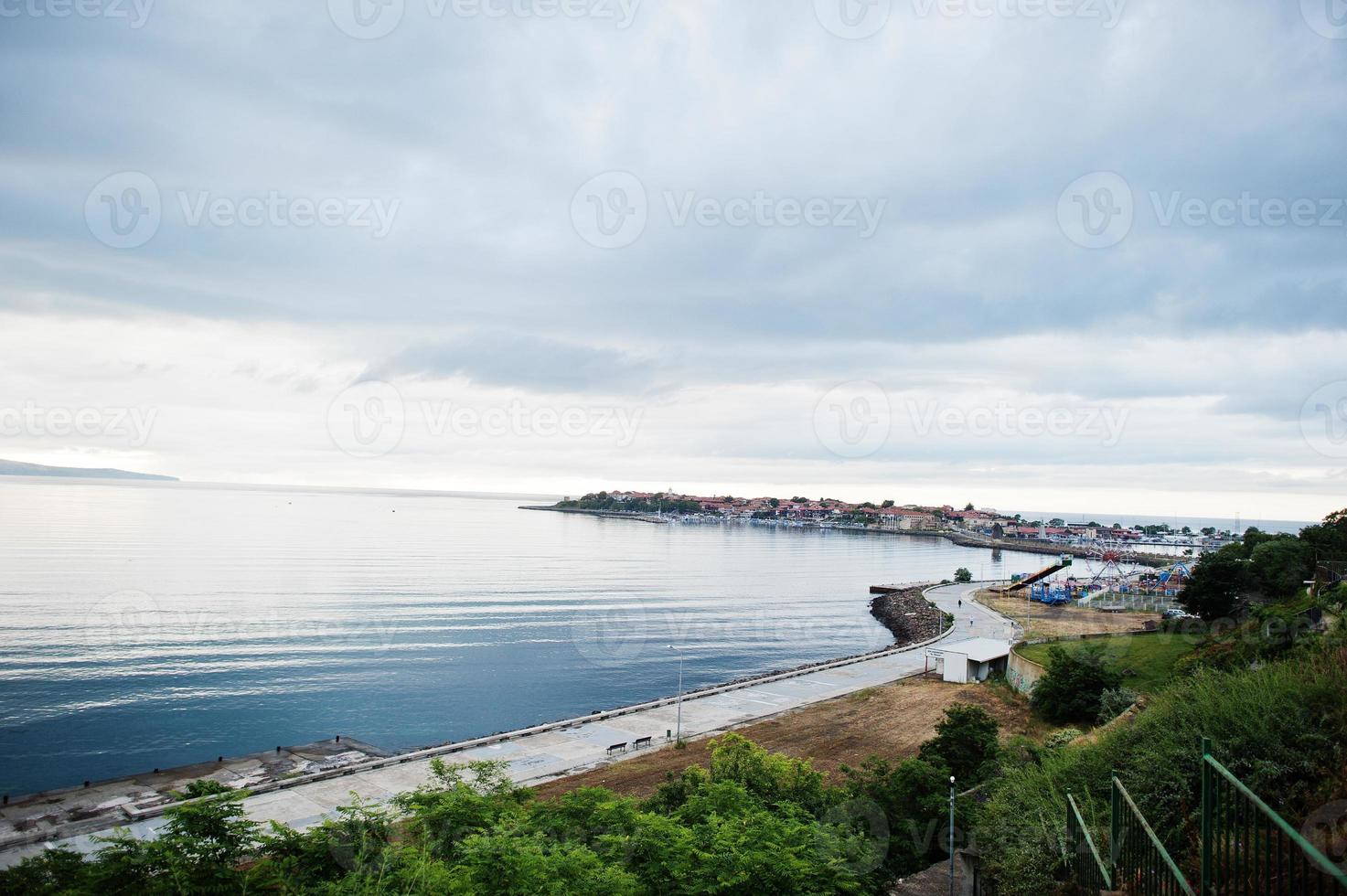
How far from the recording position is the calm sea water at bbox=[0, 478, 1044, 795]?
40.7 metres

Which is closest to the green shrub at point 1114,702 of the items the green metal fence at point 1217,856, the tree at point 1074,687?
the tree at point 1074,687

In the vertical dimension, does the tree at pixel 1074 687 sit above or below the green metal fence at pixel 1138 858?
below

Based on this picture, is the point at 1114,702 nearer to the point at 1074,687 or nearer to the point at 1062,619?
the point at 1074,687

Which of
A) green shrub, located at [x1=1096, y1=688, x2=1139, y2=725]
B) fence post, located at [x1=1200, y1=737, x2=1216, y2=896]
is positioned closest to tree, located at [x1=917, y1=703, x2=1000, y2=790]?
green shrub, located at [x1=1096, y1=688, x2=1139, y2=725]

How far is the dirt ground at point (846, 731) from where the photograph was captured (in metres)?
30.7

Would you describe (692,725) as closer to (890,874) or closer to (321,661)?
(890,874)

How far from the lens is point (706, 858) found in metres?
11.8

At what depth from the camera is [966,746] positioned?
929 inches

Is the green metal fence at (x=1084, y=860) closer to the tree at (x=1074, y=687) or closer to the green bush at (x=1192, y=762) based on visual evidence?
the green bush at (x=1192, y=762)

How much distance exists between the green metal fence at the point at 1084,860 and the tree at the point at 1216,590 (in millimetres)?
46038

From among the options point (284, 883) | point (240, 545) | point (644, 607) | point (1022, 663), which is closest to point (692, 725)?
point (1022, 663)

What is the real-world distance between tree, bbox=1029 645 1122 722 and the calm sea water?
2430 centimetres

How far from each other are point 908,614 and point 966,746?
2508 inches

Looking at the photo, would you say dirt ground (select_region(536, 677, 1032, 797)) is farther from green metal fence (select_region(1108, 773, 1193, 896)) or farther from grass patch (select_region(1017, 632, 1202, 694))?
green metal fence (select_region(1108, 773, 1193, 896))
